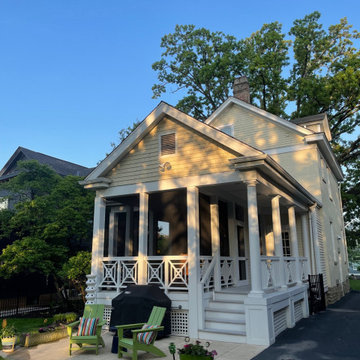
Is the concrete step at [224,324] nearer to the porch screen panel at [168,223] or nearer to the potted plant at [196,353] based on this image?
the potted plant at [196,353]

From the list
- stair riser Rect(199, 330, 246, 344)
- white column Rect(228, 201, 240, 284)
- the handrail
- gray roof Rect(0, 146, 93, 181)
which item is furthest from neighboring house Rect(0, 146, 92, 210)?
stair riser Rect(199, 330, 246, 344)

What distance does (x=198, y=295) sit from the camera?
299 inches

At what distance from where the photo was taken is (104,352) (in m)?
6.47

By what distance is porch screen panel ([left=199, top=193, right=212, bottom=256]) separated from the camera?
31.4 ft

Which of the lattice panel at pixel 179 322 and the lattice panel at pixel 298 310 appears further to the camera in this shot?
the lattice panel at pixel 298 310

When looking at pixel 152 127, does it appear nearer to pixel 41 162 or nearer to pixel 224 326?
pixel 224 326

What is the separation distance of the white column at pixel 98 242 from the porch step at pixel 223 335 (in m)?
3.52

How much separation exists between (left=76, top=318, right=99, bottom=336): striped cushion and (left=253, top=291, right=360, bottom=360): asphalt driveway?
3273 mm

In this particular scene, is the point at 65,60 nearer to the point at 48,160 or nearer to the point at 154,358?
the point at 48,160

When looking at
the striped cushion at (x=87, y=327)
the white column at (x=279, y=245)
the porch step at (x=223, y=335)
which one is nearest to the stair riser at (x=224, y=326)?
the porch step at (x=223, y=335)

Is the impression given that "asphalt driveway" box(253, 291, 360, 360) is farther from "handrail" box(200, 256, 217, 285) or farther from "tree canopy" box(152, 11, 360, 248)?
"tree canopy" box(152, 11, 360, 248)

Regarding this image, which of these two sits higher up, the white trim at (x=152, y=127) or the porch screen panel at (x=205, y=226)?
the white trim at (x=152, y=127)

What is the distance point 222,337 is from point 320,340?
6.88ft

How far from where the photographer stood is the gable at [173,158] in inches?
325
